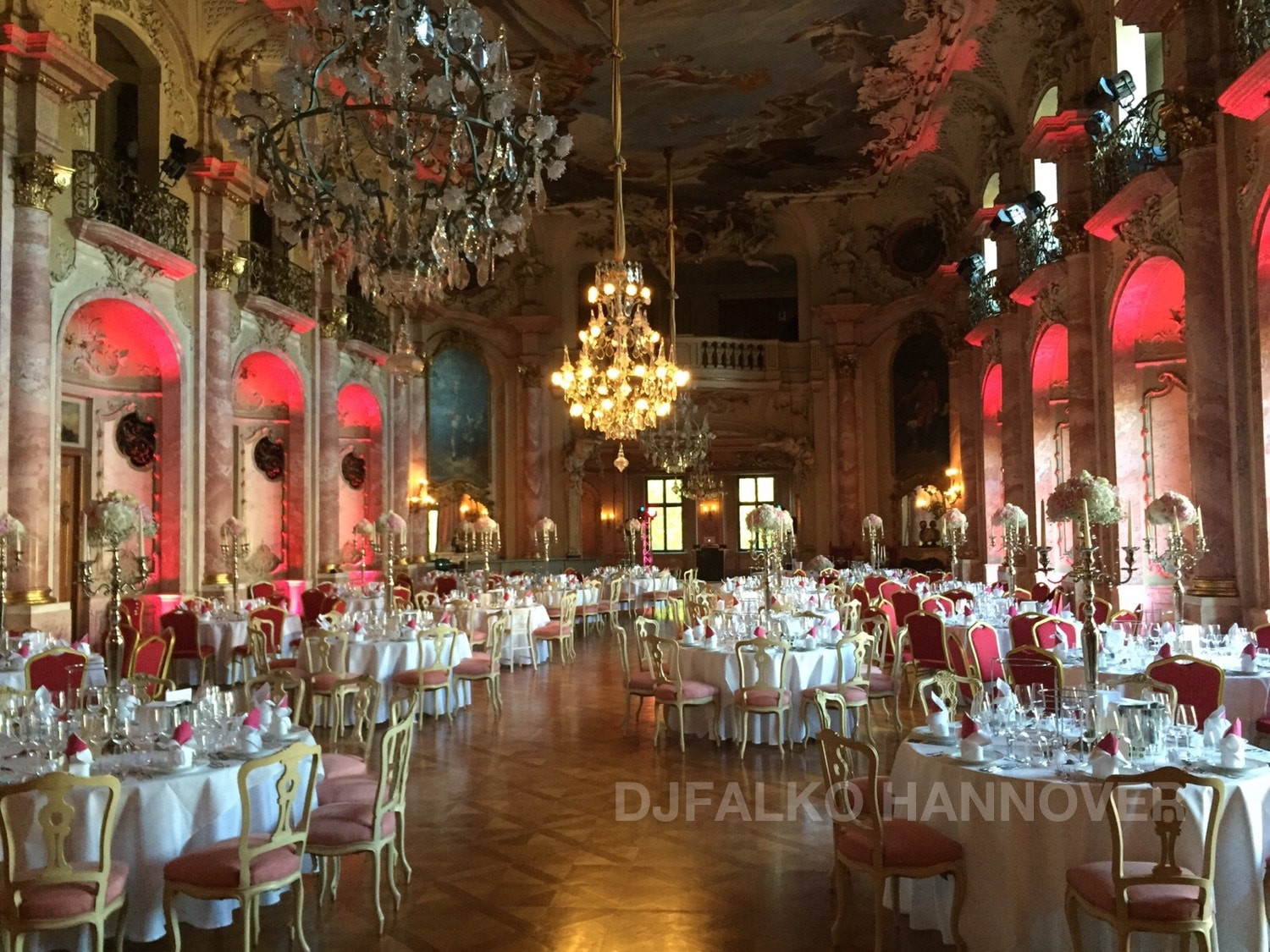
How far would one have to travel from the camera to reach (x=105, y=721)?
4.78m

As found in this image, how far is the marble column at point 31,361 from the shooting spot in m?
9.87

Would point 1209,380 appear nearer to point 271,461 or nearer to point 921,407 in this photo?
point 921,407

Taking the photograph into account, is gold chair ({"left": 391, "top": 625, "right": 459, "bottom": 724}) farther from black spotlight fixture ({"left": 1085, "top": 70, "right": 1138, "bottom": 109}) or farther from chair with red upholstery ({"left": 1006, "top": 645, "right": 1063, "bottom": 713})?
black spotlight fixture ({"left": 1085, "top": 70, "right": 1138, "bottom": 109})

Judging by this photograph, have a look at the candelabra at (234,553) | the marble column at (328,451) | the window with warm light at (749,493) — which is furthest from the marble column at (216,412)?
the window with warm light at (749,493)

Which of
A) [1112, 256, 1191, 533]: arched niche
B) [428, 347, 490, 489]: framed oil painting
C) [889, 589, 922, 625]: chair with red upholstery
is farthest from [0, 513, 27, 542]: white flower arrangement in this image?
[428, 347, 490, 489]: framed oil painting

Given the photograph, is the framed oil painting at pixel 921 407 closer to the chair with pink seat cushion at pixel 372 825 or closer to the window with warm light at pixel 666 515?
the window with warm light at pixel 666 515

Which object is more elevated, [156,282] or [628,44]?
[628,44]

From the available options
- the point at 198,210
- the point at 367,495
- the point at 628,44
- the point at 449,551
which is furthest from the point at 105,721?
the point at 449,551

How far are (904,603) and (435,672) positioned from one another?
198 inches

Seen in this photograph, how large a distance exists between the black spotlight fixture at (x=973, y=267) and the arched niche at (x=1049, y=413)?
332 centimetres

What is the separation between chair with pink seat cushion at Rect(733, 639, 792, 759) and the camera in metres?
7.47

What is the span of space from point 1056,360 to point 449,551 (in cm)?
1237

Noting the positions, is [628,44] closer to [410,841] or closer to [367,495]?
[367,495]

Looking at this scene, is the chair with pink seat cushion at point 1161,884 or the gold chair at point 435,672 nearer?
the chair with pink seat cushion at point 1161,884
